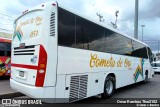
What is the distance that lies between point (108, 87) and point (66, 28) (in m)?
3.59

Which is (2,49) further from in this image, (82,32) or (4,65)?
(82,32)

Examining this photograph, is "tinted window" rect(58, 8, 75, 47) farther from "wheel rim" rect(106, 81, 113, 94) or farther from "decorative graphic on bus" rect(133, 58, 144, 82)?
"decorative graphic on bus" rect(133, 58, 144, 82)

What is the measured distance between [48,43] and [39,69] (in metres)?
0.76

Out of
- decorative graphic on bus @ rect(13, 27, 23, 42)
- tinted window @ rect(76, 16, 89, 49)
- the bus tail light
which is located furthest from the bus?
the bus tail light

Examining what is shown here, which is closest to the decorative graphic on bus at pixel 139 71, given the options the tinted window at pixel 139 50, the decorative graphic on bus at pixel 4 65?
the tinted window at pixel 139 50

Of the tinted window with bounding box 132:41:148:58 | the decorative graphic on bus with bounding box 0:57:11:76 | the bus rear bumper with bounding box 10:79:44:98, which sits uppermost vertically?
the tinted window with bounding box 132:41:148:58

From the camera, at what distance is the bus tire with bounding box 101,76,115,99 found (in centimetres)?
773

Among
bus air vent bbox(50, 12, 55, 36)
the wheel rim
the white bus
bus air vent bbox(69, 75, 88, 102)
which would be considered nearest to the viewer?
the white bus

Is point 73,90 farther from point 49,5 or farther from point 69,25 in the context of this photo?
point 49,5

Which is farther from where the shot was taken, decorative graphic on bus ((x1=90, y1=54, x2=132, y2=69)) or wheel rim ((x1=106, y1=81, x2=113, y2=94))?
wheel rim ((x1=106, y1=81, x2=113, y2=94))

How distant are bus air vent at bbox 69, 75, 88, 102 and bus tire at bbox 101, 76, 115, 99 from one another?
1.55 metres

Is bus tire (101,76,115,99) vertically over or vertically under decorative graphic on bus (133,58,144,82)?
under

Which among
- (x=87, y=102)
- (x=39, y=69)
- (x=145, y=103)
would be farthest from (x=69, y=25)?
→ (x=145, y=103)

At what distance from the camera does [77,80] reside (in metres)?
6.07
